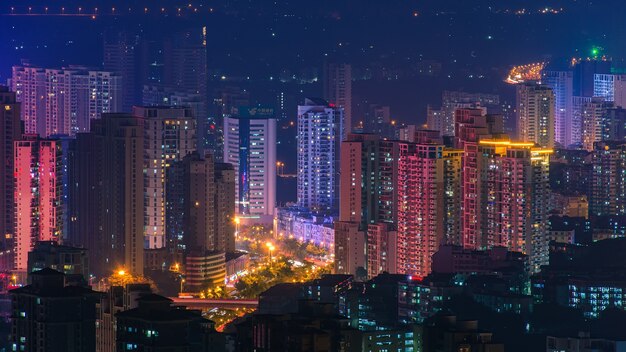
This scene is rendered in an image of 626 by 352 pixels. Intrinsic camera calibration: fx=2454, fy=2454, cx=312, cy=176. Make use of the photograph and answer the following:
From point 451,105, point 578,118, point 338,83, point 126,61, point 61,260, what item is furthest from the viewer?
point 578,118

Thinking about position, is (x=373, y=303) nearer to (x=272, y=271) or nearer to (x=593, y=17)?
(x=272, y=271)

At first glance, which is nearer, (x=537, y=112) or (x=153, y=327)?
(x=153, y=327)

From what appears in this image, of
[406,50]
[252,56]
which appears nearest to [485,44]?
[406,50]

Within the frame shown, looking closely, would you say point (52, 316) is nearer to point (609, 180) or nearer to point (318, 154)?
point (609, 180)

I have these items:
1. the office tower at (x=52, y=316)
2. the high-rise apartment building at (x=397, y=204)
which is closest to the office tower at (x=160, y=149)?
the high-rise apartment building at (x=397, y=204)

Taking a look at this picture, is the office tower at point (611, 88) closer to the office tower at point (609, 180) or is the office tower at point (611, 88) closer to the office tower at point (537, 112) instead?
the office tower at point (537, 112)

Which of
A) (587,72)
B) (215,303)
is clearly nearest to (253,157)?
(587,72)

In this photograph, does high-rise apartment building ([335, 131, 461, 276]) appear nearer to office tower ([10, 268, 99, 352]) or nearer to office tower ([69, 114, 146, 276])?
office tower ([69, 114, 146, 276])
